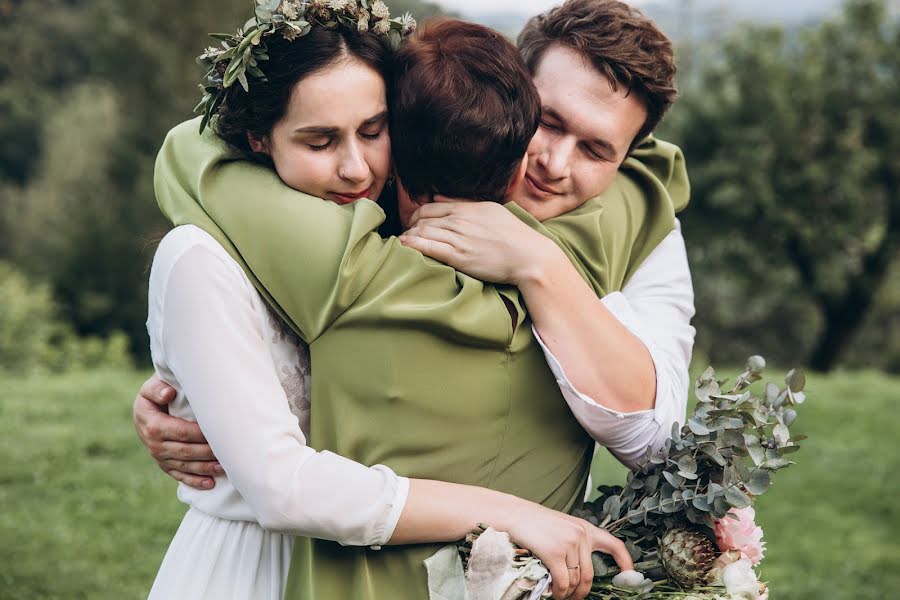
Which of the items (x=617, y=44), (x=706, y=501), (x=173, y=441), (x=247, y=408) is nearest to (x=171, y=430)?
(x=173, y=441)

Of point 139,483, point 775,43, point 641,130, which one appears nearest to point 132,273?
point 775,43

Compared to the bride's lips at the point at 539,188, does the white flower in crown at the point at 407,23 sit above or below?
above

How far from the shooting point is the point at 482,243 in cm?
192

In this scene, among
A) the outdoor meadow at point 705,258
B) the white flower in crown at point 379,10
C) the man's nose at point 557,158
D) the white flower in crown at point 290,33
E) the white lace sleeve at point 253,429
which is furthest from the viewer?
the outdoor meadow at point 705,258

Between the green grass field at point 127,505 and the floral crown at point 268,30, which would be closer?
the floral crown at point 268,30

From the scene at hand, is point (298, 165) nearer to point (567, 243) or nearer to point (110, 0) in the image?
A: point (567, 243)

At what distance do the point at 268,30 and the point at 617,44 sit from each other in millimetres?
903

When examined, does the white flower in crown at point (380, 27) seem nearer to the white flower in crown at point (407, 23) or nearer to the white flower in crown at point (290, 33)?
the white flower in crown at point (407, 23)

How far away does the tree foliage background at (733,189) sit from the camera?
20266 millimetres

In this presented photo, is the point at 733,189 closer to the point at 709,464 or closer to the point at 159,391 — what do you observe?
the point at 709,464

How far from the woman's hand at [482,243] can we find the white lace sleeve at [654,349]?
0.48 ft

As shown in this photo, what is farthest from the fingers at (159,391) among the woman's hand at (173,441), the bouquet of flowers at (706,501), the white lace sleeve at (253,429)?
the bouquet of flowers at (706,501)

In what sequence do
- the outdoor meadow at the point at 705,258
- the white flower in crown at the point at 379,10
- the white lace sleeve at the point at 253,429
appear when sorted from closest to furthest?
1. the white lace sleeve at the point at 253,429
2. the white flower in crown at the point at 379,10
3. the outdoor meadow at the point at 705,258

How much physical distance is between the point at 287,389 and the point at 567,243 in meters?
0.69
